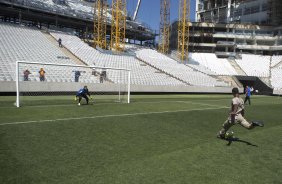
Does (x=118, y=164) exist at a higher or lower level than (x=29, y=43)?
lower

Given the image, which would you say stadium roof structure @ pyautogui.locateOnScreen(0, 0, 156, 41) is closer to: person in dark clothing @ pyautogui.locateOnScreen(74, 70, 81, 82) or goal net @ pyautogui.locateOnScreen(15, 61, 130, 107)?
goal net @ pyautogui.locateOnScreen(15, 61, 130, 107)

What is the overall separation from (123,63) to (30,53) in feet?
46.8

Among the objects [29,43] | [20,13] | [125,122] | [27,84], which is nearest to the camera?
[125,122]

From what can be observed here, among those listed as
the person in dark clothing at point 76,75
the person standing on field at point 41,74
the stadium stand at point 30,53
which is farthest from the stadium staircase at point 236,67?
the person standing on field at point 41,74

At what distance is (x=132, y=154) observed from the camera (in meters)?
7.14

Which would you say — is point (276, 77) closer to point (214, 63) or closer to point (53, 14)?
point (214, 63)

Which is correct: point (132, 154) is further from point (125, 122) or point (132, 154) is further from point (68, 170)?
point (125, 122)

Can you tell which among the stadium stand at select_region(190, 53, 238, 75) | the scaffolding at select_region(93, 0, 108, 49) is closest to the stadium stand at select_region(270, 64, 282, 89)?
the stadium stand at select_region(190, 53, 238, 75)

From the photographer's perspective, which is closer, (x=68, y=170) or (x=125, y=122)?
(x=68, y=170)

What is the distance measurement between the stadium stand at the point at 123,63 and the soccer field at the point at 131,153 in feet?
81.3

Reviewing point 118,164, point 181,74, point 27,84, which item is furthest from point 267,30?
point 118,164

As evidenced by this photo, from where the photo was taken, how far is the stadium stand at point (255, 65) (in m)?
59.6

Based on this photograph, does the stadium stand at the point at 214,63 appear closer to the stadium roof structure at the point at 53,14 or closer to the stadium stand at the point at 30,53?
the stadium roof structure at the point at 53,14

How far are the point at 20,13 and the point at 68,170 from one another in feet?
171
